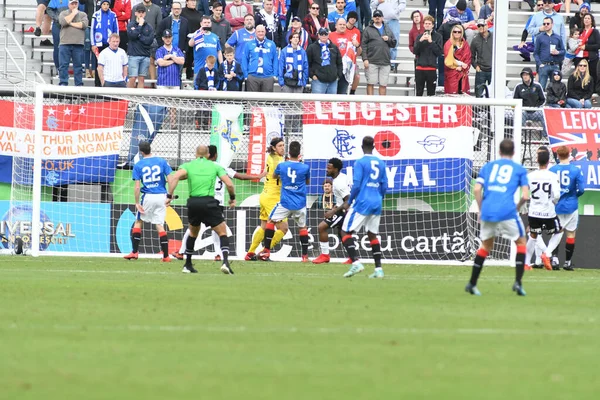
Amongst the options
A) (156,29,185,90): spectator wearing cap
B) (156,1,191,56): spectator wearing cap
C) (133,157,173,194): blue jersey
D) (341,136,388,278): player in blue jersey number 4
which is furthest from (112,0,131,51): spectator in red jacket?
(341,136,388,278): player in blue jersey number 4

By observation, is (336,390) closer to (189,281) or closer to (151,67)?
(189,281)

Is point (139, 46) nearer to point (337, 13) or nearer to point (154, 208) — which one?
point (337, 13)

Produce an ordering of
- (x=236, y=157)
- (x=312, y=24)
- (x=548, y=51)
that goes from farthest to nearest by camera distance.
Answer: (x=548, y=51), (x=312, y=24), (x=236, y=157)

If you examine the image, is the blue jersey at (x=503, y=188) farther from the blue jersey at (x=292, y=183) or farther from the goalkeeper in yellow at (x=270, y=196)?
the goalkeeper in yellow at (x=270, y=196)

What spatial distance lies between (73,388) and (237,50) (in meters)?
20.2

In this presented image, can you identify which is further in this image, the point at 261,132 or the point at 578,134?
the point at 578,134

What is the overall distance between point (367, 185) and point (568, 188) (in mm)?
6107

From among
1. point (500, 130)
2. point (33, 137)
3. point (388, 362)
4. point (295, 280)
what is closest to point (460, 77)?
point (500, 130)

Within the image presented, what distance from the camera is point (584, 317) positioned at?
1167 centimetres

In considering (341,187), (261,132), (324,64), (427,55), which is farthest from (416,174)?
(427,55)

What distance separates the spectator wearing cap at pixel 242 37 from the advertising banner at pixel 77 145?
395cm

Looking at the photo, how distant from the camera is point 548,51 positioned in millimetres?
28234

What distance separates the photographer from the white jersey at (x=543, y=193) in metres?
21.2

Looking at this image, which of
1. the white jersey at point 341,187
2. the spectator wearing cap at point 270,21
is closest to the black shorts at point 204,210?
the white jersey at point 341,187
